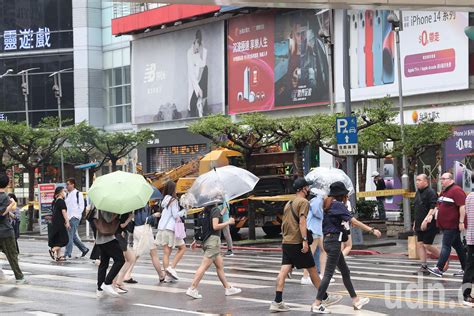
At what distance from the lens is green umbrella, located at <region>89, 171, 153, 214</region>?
1508 centimetres

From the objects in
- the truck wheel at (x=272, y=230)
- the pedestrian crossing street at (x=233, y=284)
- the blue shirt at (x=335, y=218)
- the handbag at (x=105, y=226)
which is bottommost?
the truck wheel at (x=272, y=230)

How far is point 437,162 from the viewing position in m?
40.6

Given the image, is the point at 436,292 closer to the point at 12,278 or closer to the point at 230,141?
the point at 12,278

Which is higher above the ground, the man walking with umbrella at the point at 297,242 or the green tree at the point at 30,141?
the green tree at the point at 30,141

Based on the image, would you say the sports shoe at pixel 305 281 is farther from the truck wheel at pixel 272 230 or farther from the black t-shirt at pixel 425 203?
the truck wheel at pixel 272 230

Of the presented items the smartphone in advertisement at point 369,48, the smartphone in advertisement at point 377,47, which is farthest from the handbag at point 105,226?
the smartphone in advertisement at point 369,48

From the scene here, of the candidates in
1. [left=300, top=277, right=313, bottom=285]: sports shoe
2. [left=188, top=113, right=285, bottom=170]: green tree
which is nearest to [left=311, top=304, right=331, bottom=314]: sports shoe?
[left=300, top=277, right=313, bottom=285]: sports shoe

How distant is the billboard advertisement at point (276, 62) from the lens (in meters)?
46.2

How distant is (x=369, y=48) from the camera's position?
43500 millimetres

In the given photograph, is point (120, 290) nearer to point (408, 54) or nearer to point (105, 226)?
point (105, 226)

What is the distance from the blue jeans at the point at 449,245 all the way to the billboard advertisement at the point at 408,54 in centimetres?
2226

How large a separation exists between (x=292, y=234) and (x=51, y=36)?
5865 cm

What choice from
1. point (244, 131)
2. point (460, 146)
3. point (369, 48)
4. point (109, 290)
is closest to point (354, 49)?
point (369, 48)

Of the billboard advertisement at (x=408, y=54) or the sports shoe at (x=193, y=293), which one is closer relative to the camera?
the sports shoe at (x=193, y=293)
